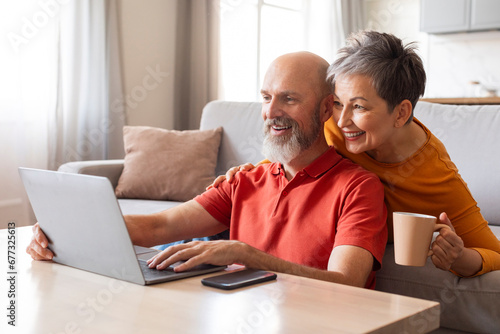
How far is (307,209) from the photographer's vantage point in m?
Answer: 1.51

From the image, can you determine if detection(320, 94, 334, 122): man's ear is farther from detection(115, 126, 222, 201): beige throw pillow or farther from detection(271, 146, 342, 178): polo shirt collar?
detection(115, 126, 222, 201): beige throw pillow

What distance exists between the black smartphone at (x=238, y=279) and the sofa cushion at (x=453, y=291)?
27.0 inches

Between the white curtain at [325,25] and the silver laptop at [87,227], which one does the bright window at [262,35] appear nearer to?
the white curtain at [325,25]

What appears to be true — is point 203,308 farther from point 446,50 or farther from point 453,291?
point 446,50

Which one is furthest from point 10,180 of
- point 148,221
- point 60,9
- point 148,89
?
point 148,221

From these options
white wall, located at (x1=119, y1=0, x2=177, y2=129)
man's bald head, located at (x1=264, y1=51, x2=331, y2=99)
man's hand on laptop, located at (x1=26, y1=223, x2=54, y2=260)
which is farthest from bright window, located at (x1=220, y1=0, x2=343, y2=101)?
man's hand on laptop, located at (x1=26, y1=223, x2=54, y2=260)

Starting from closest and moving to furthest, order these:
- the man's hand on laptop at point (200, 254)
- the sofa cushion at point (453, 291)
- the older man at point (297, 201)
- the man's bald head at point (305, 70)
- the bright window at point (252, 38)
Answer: the man's hand on laptop at point (200, 254)
the older man at point (297, 201)
the sofa cushion at point (453, 291)
the man's bald head at point (305, 70)
the bright window at point (252, 38)

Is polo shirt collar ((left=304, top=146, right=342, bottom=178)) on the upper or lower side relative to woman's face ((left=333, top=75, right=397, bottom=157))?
lower

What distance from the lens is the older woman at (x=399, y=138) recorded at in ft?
4.69

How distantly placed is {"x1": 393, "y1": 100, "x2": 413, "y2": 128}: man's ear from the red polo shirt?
15cm

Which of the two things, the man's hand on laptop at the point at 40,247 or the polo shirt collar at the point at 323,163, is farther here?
the polo shirt collar at the point at 323,163

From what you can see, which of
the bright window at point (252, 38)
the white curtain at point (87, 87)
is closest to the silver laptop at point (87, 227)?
the white curtain at point (87, 87)

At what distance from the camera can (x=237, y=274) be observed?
1.07 meters

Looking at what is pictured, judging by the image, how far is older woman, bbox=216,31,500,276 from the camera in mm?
1431
